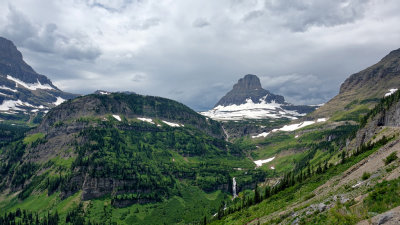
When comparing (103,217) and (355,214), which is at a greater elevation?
(355,214)

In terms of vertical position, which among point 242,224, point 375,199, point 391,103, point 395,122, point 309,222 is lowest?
point 242,224

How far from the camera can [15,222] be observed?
18500 centimetres

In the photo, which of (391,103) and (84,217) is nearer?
(391,103)

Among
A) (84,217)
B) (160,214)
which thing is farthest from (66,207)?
(160,214)

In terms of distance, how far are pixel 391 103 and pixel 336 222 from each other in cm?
12431

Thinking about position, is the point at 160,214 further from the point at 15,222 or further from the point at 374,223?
the point at 374,223

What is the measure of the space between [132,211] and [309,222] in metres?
188

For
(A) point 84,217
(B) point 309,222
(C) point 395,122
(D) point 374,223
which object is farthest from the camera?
(A) point 84,217

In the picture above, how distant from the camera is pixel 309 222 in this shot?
119 feet

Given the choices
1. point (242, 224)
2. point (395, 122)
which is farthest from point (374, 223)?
point (395, 122)

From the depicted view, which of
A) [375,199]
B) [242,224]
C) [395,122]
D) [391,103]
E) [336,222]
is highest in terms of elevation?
[391,103]

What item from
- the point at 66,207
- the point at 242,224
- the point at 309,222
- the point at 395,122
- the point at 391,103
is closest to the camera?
the point at 309,222

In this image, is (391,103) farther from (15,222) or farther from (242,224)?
(15,222)

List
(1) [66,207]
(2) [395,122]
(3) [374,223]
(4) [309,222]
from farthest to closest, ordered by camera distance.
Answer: (1) [66,207] → (2) [395,122] → (4) [309,222] → (3) [374,223]
